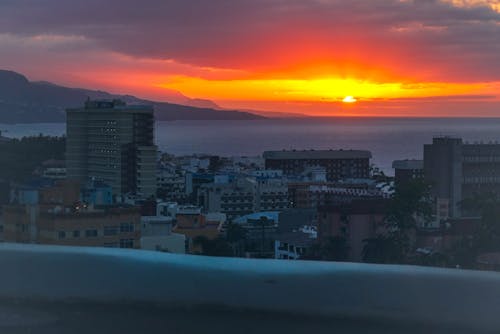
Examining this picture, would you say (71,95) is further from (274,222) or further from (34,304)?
(34,304)

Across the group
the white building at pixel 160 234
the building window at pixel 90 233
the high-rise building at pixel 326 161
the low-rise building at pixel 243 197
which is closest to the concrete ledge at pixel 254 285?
the building window at pixel 90 233

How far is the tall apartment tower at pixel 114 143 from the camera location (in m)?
24.9

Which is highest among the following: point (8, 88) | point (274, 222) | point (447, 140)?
point (8, 88)

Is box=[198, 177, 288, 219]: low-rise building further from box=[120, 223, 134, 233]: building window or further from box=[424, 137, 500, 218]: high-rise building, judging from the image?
box=[120, 223, 134, 233]: building window

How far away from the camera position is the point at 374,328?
3.40ft

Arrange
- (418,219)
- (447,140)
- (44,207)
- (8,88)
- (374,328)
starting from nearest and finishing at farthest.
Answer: (374,328) < (418,219) < (44,207) < (447,140) < (8,88)

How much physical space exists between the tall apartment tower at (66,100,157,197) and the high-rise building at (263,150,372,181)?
11.6m

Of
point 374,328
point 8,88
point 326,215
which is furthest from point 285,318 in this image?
point 8,88

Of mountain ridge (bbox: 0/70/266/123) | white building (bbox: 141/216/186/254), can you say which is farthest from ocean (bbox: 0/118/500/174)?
white building (bbox: 141/216/186/254)

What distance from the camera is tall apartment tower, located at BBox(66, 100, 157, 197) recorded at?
24875 mm

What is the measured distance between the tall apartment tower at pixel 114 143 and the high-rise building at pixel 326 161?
11.6m

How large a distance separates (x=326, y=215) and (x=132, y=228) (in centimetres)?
263

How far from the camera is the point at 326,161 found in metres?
40.7

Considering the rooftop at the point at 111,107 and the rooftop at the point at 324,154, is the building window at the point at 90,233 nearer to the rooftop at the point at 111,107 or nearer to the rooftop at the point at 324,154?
the rooftop at the point at 111,107
